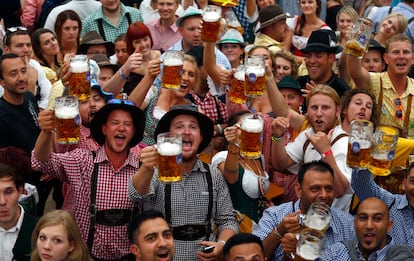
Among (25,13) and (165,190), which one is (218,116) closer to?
(165,190)

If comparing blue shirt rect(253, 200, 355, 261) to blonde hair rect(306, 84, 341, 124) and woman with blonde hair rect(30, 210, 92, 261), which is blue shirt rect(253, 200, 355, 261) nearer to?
blonde hair rect(306, 84, 341, 124)

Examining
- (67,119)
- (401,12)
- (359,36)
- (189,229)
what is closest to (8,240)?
(67,119)

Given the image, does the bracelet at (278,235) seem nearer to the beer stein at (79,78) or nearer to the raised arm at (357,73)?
the beer stein at (79,78)

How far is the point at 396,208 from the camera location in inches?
261

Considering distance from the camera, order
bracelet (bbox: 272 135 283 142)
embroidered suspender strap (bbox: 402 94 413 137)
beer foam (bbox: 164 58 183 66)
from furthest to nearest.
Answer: embroidered suspender strap (bbox: 402 94 413 137)
bracelet (bbox: 272 135 283 142)
beer foam (bbox: 164 58 183 66)

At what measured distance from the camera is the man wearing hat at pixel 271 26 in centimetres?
961

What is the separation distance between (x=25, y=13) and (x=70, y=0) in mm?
564

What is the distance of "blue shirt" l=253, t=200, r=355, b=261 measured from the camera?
6328 millimetres

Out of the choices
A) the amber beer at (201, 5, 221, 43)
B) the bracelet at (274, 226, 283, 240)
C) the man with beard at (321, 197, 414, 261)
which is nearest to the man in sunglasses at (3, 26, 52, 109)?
the amber beer at (201, 5, 221, 43)

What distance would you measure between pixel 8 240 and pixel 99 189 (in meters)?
0.72

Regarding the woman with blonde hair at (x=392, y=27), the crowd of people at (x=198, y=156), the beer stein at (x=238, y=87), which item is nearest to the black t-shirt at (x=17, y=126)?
the crowd of people at (x=198, y=156)

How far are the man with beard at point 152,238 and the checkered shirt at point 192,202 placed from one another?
0.23 metres

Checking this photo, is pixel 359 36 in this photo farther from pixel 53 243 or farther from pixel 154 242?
pixel 53 243

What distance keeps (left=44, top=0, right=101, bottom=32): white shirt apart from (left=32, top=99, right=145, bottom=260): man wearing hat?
13.3 feet
